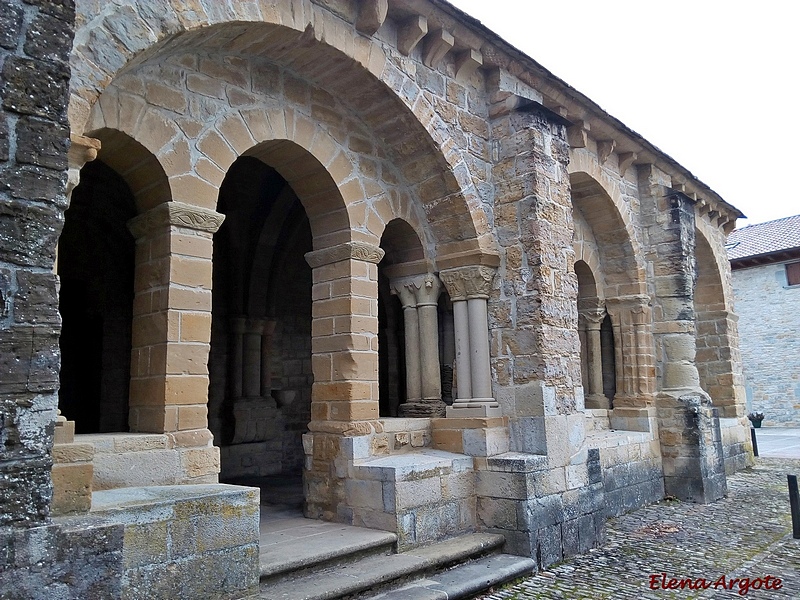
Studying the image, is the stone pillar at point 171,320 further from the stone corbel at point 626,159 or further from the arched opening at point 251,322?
the stone corbel at point 626,159

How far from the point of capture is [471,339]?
5797mm

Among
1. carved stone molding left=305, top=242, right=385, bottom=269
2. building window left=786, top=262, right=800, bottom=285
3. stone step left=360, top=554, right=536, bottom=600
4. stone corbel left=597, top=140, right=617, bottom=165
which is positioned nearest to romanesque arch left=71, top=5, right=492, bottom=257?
carved stone molding left=305, top=242, right=385, bottom=269

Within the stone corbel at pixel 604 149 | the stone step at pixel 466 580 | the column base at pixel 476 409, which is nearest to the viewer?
the stone step at pixel 466 580

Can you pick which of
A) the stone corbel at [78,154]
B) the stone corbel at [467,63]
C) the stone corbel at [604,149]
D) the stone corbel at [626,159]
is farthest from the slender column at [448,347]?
the stone corbel at [78,154]

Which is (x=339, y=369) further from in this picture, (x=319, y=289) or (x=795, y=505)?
(x=795, y=505)

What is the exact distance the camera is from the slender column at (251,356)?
8297 mm

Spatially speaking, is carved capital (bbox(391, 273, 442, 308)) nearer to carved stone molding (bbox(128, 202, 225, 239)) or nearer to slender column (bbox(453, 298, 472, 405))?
slender column (bbox(453, 298, 472, 405))

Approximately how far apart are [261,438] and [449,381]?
2.49 m

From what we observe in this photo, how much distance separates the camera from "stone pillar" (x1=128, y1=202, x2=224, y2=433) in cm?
395

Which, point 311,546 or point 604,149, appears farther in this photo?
→ point 604,149

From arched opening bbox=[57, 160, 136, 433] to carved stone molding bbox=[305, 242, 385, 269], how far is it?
2.99 meters

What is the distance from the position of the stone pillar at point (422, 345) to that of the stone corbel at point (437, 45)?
1834 mm

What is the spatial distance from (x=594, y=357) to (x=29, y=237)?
25.9 ft

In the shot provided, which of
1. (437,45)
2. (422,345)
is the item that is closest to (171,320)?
(422,345)
